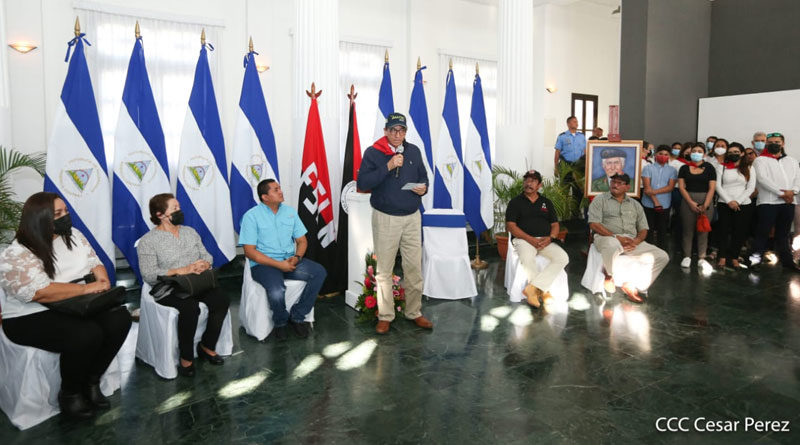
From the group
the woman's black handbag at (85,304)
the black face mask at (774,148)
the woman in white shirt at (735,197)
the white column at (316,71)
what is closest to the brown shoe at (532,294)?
the white column at (316,71)

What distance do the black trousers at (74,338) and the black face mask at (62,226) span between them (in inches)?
17.1

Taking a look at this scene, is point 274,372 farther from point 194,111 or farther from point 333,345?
point 194,111

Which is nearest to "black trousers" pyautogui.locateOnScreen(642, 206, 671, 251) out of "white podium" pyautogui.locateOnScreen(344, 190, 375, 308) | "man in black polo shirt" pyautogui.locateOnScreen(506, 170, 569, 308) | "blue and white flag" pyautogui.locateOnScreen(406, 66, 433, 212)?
"man in black polo shirt" pyautogui.locateOnScreen(506, 170, 569, 308)

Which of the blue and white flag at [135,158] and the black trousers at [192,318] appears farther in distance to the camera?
the blue and white flag at [135,158]

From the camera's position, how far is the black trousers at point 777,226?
6129 mm

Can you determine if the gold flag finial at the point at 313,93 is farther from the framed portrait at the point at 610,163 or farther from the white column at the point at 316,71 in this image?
the framed portrait at the point at 610,163

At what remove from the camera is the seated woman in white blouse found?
2764 mm

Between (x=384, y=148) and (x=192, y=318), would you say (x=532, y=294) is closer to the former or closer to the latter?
(x=384, y=148)

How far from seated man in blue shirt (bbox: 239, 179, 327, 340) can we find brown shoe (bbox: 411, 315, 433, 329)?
2.79ft

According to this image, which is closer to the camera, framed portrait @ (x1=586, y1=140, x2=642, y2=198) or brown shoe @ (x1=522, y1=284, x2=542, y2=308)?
brown shoe @ (x1=522, y1=284, x2=542, y2=308)

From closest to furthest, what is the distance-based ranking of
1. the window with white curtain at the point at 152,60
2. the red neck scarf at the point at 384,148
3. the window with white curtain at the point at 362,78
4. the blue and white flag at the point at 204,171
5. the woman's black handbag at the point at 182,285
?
the woman's black handbag at the point at 182,285 → the red neck scarf at the point at 384,148 → the blue and white flag at the point at 204,171 → the window with white curtain at the point at 152,60 → the window with white curtain at the point at 362,78

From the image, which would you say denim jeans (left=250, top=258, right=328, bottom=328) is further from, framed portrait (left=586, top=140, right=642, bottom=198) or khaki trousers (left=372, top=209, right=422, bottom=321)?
framed portrait (left=586, top=140, right=642, bottom=198)

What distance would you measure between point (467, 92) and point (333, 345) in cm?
613

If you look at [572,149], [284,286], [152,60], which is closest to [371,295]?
[284,286]
